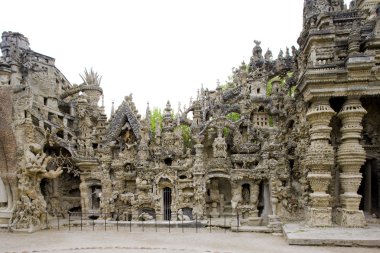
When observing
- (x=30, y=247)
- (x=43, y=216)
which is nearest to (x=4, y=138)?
(x=43, y=216)

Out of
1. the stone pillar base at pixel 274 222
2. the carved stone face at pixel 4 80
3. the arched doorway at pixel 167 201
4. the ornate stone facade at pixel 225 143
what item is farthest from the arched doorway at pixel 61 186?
the stone pillar base at pixel 274 222

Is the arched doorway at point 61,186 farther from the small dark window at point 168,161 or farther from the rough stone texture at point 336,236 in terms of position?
the rough stone texture at point 336,236

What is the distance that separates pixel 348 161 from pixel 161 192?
10.8 meters

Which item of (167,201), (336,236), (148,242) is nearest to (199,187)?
→ (167,201)

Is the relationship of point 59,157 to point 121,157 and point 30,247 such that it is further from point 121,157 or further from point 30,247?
point 30,247

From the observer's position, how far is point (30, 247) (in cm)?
1257

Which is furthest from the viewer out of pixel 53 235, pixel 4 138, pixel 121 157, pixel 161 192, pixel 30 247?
pixel 121 157

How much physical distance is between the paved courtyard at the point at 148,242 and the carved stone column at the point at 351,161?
7.20 feet

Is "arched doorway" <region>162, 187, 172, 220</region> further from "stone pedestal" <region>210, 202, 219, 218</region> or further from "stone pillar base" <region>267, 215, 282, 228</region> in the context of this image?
"stone pillar base" <region>267, 215, 282, 228</region>

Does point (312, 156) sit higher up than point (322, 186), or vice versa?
point (312, 156)

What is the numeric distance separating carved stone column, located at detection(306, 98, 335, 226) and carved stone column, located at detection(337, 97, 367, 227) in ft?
1.77

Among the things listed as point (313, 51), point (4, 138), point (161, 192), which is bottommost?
point (161, 192)

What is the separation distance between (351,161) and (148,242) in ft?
27.3

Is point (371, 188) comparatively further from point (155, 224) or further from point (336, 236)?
point (155, 224)
